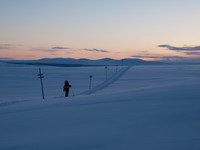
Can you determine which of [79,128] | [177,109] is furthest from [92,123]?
[177,109]

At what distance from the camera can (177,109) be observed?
5.37 meters

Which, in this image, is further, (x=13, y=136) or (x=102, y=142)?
(x=13, y=136)

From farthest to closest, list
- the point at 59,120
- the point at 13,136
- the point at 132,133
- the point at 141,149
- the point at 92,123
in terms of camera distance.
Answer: the point at 59,120
the point at 92,123
the point at 13,136
the point at 132,133
the point at 141,149

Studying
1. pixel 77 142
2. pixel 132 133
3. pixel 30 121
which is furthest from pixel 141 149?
pixel 30 121

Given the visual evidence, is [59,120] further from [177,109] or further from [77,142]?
[177,109]

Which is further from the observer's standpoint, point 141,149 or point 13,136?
point 13,136

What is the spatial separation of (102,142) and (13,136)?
2012mm

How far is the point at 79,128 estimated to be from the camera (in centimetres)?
444

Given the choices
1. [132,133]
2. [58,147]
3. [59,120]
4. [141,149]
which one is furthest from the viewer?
[59,120]

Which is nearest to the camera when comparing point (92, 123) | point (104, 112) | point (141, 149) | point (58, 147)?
point (141, 149)

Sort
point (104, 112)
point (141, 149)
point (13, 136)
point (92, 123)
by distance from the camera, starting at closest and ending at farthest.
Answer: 1. point (141, 149)
2. point (13, 136)
3. point (92, 123)
4. point (104, 112)

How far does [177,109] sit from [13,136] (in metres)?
4.17

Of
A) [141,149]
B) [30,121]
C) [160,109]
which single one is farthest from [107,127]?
[30,121]

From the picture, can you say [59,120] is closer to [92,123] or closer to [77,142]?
[92,123]
